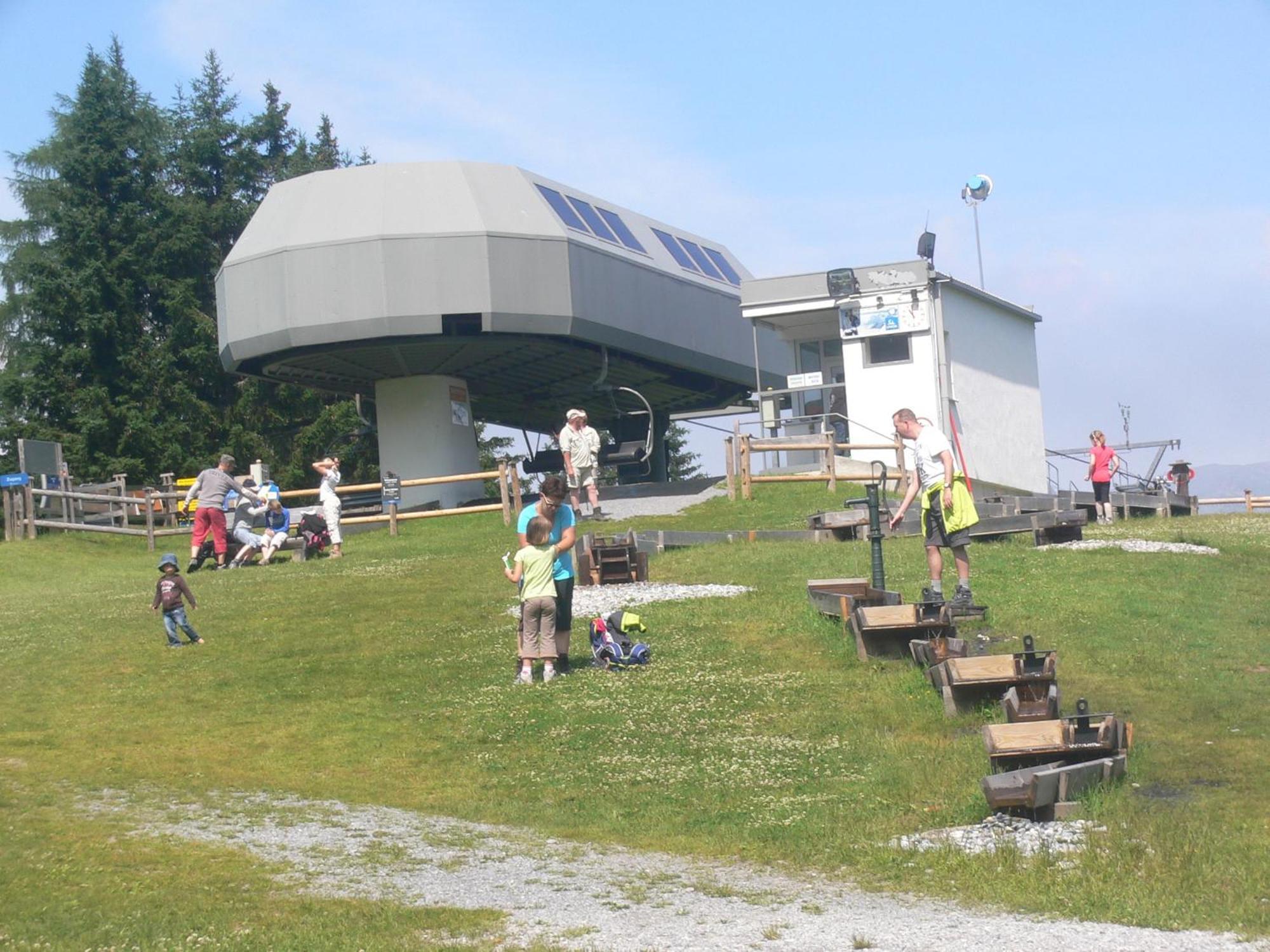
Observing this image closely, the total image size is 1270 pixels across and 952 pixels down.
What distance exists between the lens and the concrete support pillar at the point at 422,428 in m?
37.0

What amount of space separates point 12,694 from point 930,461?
29.9ft

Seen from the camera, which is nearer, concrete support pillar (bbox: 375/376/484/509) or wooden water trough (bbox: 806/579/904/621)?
wooden water trough (bbox: 806/579/904/621)

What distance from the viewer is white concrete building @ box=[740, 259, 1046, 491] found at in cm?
3338

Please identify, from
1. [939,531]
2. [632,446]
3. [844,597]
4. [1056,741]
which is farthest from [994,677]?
[632,446]

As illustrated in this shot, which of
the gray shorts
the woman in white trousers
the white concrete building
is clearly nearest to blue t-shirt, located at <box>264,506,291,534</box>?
the woman in white trousers

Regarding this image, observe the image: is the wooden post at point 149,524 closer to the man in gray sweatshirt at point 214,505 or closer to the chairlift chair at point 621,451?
the man in gray sweatshirt at point 214,505

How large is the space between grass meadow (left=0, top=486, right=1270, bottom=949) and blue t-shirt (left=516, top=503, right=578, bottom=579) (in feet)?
3.44

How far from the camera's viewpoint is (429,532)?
29219mm

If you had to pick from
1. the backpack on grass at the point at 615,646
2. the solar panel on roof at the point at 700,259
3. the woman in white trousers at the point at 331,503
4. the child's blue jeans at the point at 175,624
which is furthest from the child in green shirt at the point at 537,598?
the solar panel on roof at the point at 700,259

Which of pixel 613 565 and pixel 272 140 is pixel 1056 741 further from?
pixel 272 140

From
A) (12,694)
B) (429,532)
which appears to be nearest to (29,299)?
(429,532)

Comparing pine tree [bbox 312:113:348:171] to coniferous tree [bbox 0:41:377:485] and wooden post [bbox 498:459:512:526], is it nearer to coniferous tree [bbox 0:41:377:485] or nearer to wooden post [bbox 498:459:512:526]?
coniferous tree [bbox 0:41:377:485]

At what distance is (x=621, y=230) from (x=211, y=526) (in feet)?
53.4

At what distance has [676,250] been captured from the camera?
40938 millimetres
